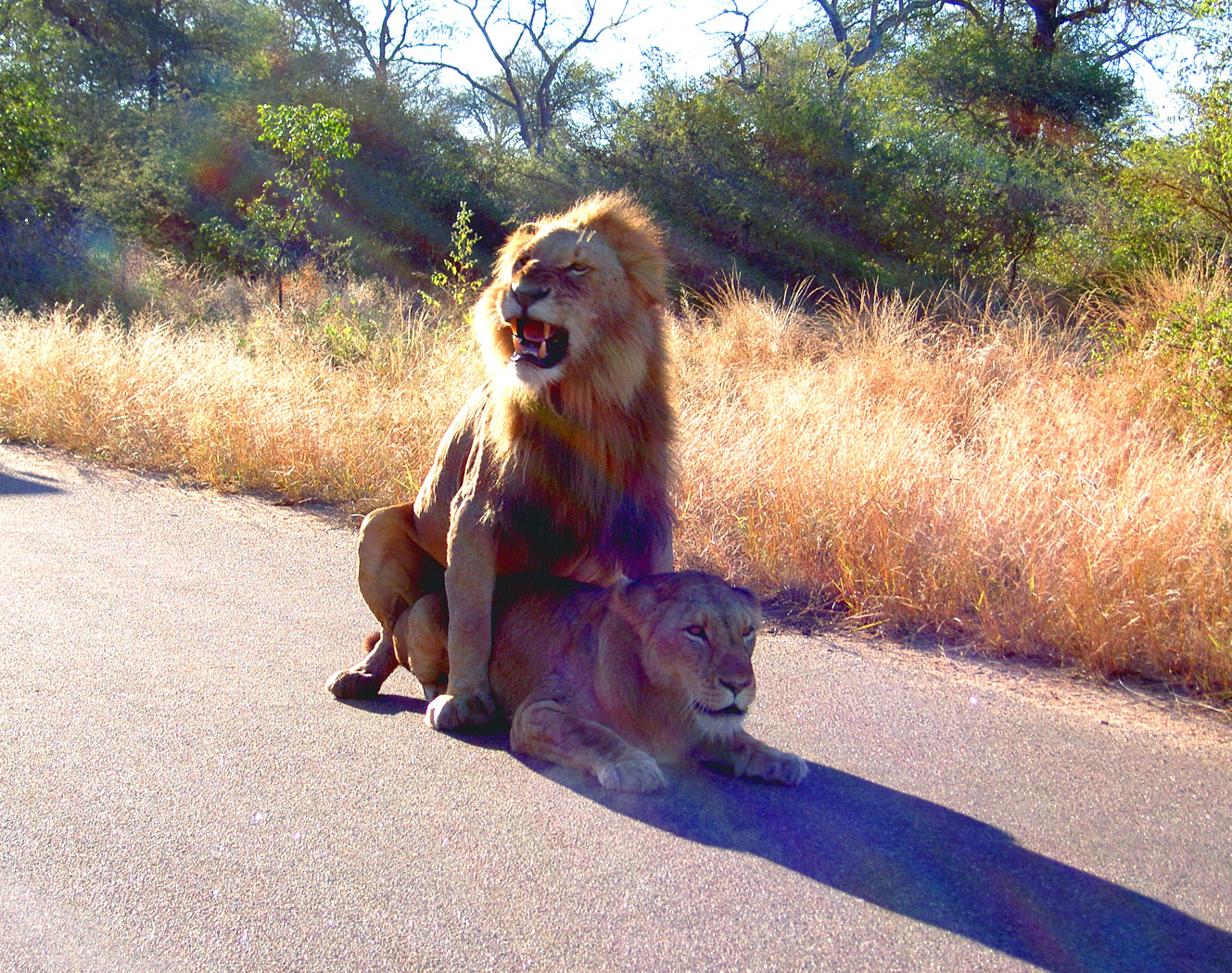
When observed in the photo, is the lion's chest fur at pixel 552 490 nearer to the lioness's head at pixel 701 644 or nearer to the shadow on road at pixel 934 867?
the lioness's head at pixel 701 644

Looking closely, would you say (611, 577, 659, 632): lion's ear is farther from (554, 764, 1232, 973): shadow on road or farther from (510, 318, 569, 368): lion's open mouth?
(510, 318, 569, 368): lion's open mouth

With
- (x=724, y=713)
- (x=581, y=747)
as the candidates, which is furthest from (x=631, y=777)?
(x=724, y=713)

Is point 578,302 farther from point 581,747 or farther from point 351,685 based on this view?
point 351,685

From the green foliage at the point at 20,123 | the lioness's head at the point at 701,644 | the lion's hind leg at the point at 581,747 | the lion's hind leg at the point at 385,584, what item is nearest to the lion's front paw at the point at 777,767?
the lioness's head at the point at 701,644

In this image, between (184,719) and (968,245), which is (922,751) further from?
(968,245)

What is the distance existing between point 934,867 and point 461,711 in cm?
165

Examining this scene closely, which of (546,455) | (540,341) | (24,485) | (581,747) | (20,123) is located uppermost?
(20,123)

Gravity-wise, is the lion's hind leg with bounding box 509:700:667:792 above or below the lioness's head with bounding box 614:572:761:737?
below

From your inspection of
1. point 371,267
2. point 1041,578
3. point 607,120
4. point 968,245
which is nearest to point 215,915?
point 1041,578

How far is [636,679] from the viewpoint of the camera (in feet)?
11.6

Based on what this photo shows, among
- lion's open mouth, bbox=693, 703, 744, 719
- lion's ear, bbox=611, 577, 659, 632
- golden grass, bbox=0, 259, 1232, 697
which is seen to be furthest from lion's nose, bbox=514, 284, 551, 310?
lion's open mouth, bbox=693, 703, 744, 719

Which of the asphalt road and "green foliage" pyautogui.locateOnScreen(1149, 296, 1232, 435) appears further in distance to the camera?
"green foliage" pyautogui.locateOnScreen(1149, 296, 1232, 435)

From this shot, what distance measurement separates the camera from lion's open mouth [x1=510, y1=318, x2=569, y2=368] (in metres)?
3.78

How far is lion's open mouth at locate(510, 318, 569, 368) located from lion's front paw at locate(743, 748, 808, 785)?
149 centimetres
